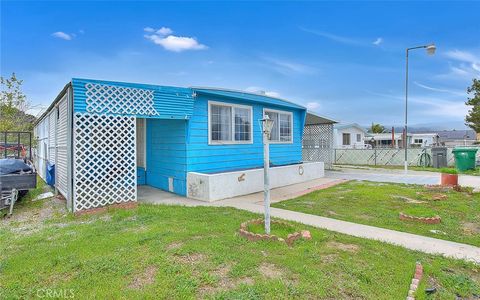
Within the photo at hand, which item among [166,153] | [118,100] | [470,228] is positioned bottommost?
[470,228]

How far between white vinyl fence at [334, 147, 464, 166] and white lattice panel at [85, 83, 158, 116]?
16.9 m

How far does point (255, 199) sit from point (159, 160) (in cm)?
343

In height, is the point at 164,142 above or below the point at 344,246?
above

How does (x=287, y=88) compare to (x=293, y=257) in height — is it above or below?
above

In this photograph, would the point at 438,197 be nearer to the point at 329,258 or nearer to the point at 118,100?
the point at 329,258

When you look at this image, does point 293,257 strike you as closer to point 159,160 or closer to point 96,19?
point 159,160

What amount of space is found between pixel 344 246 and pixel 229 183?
4174 millimetres

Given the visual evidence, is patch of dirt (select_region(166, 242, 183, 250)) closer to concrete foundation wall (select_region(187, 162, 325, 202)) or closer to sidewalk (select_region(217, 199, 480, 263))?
sidewalk (select_region(217, 199, 480, 263))

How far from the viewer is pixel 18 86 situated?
18797mm

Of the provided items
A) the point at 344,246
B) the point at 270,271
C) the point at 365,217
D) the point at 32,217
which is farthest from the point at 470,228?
the point at 32,217

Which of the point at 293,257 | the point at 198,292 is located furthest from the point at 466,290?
the point at 198,292

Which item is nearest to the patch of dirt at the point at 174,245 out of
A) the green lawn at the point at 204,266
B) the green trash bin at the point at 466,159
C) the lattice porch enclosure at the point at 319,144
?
the green lawn at the point at 204,266

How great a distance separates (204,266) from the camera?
3350 mm

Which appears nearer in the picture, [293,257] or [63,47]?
[293,257]
